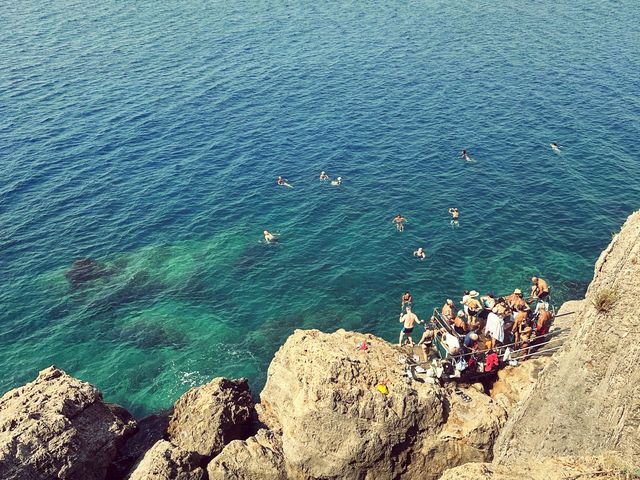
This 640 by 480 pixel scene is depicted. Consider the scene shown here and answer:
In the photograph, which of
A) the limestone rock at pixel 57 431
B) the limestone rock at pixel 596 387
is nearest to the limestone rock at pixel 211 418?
the limestone rock at pixel 57 431

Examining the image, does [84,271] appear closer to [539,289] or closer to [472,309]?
[472,309]

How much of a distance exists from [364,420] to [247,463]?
5.38 meters

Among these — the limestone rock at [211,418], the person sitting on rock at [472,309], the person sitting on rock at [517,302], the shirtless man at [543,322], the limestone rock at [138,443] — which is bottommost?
the limestone rock at [138,443]

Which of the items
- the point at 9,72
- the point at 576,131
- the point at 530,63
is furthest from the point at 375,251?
the point at 9,72

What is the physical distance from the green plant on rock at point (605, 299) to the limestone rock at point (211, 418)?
55.0 ft

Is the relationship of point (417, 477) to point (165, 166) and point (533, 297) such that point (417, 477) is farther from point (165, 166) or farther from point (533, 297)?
point (165, 166)

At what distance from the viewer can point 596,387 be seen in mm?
16203

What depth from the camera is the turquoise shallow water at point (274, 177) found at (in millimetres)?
34875

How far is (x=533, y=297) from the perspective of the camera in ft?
97.8

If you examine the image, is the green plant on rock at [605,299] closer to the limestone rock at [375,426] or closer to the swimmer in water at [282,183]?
the limestone rock at [375,426]

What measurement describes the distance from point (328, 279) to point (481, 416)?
59.4 feet

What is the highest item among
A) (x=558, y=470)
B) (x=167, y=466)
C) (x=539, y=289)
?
(x=558, y=470)

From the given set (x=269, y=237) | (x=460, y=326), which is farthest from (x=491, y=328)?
(x=269, y=237)

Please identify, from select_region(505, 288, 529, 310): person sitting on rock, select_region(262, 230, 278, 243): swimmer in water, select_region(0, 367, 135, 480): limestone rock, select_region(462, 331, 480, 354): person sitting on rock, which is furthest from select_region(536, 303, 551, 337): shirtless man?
select_region(262, 230, 278, 243): swimmer in water
